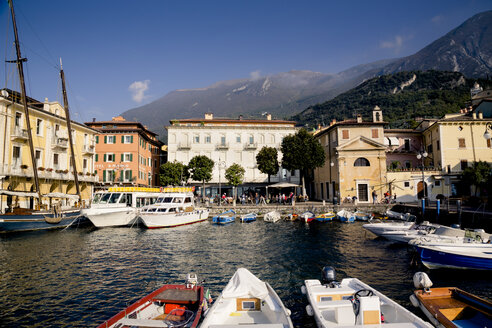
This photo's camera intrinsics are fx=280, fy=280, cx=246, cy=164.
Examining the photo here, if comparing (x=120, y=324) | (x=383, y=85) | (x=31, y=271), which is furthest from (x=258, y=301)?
(x=383, y=85)

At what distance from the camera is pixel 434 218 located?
2555 cm

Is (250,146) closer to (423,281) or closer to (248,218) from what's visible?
(248,218)

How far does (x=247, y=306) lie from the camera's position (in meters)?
7.18

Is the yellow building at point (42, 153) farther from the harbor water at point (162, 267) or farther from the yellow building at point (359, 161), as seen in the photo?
the yellow building at point (359, 161)

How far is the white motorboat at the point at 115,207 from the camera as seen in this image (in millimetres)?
26656

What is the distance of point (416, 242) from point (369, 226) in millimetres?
7729

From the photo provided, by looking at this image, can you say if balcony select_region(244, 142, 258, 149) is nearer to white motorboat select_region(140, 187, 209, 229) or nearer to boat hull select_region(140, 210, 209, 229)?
white motorboat select_region(140, 187, 209, 229)

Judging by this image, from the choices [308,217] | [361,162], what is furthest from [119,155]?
[361,162]

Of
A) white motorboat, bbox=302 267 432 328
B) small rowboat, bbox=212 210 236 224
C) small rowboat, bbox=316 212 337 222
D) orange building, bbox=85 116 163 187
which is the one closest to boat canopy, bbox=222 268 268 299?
white motorboat, bbox=302 267 432 328

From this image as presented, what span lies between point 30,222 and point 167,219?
11445 mm

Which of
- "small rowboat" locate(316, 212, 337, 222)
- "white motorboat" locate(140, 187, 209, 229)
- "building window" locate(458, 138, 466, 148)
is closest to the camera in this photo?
"white motorboat" locate(140, 187, 209, 229)

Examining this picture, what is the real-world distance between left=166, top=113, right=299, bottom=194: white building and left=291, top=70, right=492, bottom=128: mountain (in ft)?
126

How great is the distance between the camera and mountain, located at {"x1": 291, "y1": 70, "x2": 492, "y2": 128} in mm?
86688

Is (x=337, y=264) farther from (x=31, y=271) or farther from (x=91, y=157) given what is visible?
(x=91, y=157)
